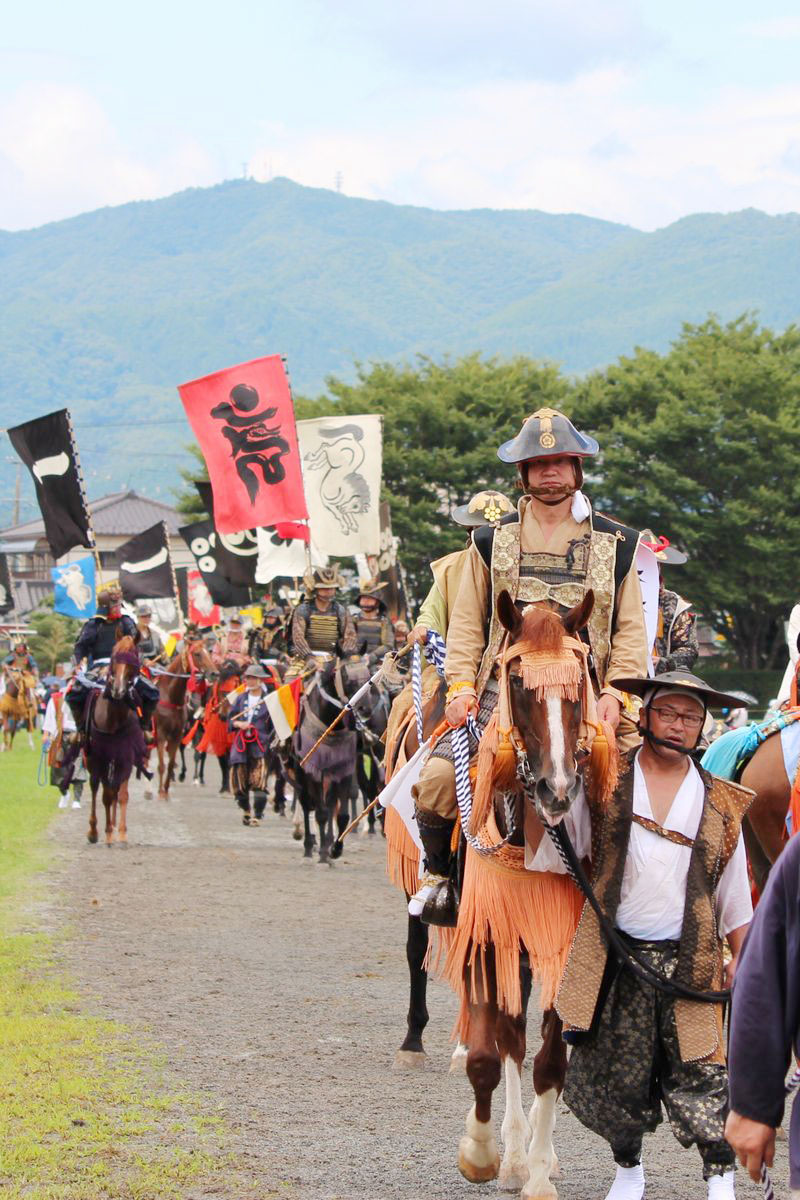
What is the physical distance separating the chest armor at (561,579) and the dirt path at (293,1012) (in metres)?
1.86

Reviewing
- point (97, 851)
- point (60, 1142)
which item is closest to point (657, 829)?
point (60, 1142)

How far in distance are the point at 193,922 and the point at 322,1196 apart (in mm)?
6877

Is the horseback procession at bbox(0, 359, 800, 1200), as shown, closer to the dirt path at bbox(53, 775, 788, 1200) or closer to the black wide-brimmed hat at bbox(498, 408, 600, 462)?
the black wide-brimmed hat at bbox(498, 408, 600, 462)

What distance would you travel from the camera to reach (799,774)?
6.44m

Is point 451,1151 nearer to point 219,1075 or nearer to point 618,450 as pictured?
point 219,1075

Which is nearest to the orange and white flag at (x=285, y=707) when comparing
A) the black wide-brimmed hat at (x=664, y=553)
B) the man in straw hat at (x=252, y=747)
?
the man in straw hat at (x=252, y=747)

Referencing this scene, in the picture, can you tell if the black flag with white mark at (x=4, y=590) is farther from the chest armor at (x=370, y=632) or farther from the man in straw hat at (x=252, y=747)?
the chest armor at (x=370, y=632)

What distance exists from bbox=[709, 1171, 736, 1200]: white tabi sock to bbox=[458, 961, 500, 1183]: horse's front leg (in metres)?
0.94

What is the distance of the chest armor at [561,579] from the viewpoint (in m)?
6.42

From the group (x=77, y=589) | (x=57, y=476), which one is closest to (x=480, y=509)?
(x=57, y=476)

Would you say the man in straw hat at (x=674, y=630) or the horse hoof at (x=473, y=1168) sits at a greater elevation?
the man in straw hat at (x=674, y=630)

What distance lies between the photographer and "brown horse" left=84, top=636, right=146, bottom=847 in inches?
690

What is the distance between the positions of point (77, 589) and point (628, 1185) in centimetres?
2268

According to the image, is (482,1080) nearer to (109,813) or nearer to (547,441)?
(547,441)
